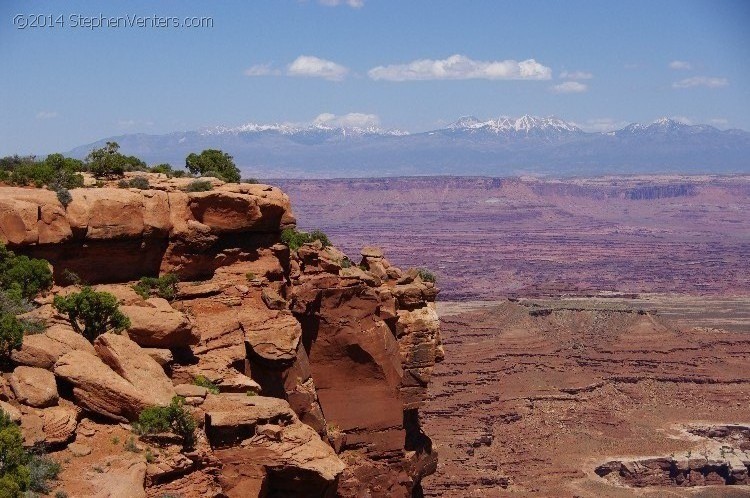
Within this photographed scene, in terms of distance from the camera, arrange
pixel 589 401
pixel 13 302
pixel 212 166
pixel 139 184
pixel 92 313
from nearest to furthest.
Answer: pixel 13 302, pixel 92 313, pixel 139 184, pixel 212 166, pixel 589 401

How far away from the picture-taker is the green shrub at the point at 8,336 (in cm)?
1474

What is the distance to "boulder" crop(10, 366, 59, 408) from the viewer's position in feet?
46.3

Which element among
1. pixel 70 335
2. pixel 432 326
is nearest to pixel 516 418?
pixel 432 326

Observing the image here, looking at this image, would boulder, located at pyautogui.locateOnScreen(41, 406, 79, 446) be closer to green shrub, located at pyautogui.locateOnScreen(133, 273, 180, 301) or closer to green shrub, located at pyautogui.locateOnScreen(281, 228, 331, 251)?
green shrub, located at pyautogui.locateOnScreen(133, 273, 180, 301)

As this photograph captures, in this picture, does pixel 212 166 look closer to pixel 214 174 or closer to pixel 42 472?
pixel 214 174

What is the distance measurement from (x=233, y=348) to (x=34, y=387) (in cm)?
588

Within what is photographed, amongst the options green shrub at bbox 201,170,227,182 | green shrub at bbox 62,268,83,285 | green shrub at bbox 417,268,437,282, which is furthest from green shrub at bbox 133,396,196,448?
green shrub at bbox 417,268,437,282

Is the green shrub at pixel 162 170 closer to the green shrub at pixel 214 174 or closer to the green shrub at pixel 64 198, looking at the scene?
the green shrub at pixel 214 174

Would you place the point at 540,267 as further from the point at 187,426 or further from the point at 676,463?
the point at 187,426

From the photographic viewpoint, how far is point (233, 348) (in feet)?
64.8

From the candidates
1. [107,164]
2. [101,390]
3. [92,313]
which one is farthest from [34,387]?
[107,164]

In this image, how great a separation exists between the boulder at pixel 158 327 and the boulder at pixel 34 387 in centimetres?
279

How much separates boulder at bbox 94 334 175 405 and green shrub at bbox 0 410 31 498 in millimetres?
2670

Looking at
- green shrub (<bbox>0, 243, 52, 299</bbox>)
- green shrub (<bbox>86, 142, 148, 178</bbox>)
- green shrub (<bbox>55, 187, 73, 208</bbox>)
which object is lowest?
green shrub (<bbox>0, 243, 52, 299</bbox>)
